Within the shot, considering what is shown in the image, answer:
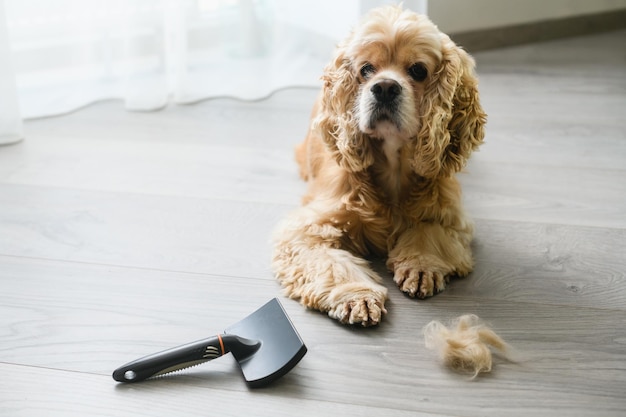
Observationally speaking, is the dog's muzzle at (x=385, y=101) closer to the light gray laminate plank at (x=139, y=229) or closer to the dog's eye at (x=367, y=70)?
the dog's eye at (x=367, y=70)

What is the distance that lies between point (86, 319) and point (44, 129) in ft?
4.31

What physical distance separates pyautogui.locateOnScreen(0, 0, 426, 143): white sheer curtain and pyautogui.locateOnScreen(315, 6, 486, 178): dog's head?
1205 millimetres

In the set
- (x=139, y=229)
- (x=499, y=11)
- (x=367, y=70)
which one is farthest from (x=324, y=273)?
(x=499, y=11)

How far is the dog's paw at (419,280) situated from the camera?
5.99 feet

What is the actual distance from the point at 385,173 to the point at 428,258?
258 millimetres

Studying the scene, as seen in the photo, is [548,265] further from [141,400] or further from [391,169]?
[141,400]

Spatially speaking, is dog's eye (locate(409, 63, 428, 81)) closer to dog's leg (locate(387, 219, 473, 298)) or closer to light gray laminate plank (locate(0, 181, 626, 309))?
dog's leg (locate(387, 219, 473, 298))

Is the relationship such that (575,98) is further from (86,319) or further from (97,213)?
(86,319)

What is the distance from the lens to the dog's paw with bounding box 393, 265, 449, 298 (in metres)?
1.83

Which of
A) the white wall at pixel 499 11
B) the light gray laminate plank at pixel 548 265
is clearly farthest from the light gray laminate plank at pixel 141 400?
the white wall at pixel 499 11

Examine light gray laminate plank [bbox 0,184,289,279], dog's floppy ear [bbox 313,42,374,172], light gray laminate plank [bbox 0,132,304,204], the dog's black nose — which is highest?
the dog's black nose

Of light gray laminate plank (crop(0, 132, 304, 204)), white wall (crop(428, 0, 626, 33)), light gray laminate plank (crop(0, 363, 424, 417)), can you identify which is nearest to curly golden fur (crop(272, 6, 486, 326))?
light gray laminate plank (crop(0, 363, 424, 417))

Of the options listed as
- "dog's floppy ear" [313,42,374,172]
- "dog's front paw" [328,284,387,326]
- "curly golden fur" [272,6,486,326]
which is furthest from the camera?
"dog's floppy ear" [313,42,374,172]

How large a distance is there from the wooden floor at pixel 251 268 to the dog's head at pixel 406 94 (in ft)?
1.13
